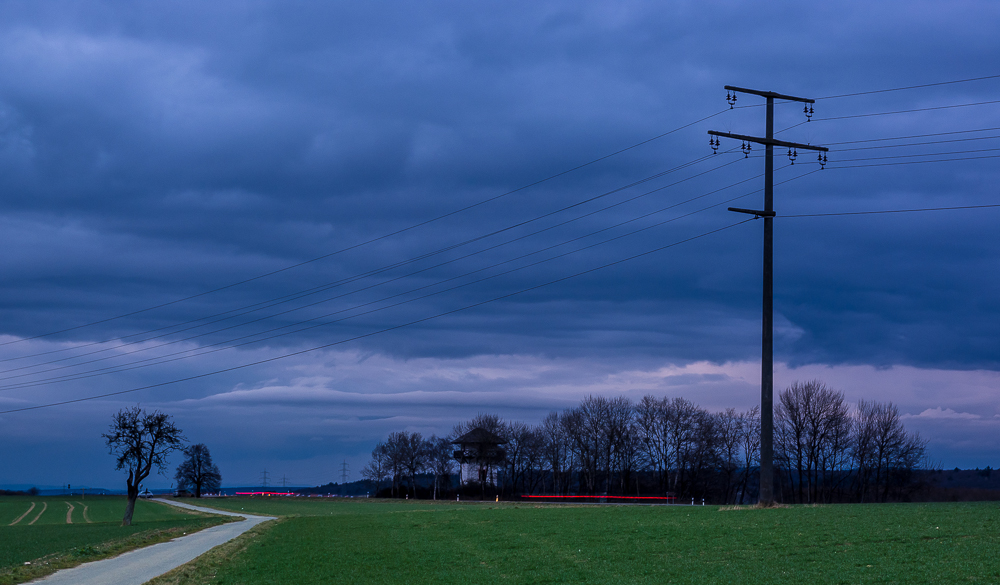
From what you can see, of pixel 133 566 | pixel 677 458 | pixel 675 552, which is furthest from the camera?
pixel 677 458

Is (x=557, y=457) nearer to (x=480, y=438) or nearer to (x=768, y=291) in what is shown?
(x=480, y=438)

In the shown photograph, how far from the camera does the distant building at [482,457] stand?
5536 inches

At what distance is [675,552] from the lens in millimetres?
25641

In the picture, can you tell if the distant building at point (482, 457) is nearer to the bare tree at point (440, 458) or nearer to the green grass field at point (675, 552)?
the bare tree at point (440, 458)

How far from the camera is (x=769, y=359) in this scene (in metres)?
35.2

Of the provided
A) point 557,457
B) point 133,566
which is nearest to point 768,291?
point 133,566

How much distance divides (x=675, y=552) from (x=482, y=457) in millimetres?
117513

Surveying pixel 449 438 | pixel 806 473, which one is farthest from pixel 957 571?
pixel 449 438

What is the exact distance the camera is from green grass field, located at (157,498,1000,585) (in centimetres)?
1966

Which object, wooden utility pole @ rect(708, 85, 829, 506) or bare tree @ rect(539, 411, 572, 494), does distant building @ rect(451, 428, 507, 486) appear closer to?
bare tree @ rect(539, 411, 572, 494)

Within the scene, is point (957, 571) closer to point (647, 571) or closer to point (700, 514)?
point (647, 571)

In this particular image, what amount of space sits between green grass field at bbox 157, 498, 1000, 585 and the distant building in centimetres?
10215

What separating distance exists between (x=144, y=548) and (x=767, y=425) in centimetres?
3273

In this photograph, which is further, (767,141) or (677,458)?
(677,458)
